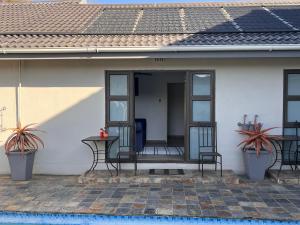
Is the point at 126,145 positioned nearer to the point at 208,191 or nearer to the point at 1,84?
the point at 208,191

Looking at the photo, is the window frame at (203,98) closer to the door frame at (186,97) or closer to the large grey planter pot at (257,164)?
the door frame at (186,97)

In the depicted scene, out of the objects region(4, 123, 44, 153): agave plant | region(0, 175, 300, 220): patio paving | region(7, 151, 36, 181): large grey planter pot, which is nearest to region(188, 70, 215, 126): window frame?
region(0, 175, 300, 220): patio paving

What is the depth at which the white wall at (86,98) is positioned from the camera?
24.4 ft

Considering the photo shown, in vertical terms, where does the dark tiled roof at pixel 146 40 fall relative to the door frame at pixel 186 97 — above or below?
above

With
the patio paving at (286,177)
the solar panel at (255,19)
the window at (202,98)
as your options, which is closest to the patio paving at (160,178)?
the patio paving at (286,177)

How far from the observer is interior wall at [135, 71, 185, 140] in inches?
475

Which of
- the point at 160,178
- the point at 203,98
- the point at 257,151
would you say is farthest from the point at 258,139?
the point at 160,178

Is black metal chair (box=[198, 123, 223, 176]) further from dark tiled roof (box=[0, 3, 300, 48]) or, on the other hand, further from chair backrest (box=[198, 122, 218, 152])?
dark tiled roof (box=[0, 3, 300, 48])

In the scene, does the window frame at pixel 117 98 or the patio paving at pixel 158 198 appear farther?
the window frame at pixel 117 98

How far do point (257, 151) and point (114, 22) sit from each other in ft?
18.0

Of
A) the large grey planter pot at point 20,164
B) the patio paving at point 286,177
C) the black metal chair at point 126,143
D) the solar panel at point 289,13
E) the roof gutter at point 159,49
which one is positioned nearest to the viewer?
the roof gutter at point 159,49

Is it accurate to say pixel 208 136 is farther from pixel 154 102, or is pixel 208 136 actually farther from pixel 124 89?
pixel 154 102

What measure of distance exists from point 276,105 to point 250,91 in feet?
2.44

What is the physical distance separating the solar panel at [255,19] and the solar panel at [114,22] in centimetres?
317
